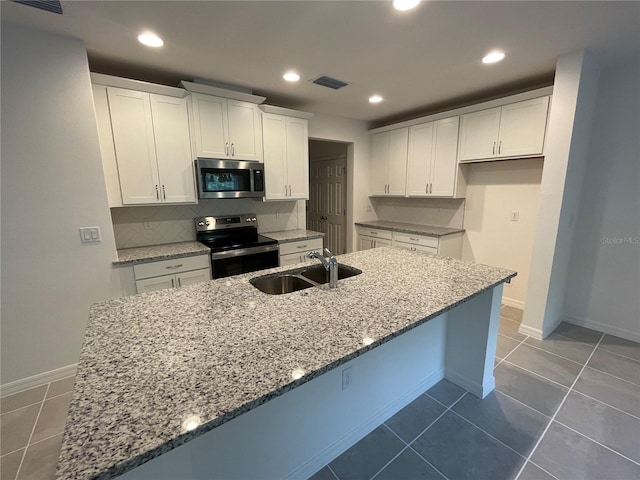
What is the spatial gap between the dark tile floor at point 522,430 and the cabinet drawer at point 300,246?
6.45ft

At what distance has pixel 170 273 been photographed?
8.34 ft

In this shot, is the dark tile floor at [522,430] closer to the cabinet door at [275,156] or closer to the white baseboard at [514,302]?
the white baseboard at [514,302]

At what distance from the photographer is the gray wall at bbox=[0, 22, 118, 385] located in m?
1.90

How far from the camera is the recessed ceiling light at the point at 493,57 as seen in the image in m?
2.19

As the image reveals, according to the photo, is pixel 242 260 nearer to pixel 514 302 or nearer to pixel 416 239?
pixel 416 239

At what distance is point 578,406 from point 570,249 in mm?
1661

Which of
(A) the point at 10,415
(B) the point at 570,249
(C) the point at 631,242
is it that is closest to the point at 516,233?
(B) the point at 570,249

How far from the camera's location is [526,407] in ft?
6.21

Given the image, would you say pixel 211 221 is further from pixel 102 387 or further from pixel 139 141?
pixel 102 387

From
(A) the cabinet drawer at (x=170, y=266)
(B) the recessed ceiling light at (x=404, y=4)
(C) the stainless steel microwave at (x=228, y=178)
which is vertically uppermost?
(B) the recessed ceiling light at (x=404, y=4)

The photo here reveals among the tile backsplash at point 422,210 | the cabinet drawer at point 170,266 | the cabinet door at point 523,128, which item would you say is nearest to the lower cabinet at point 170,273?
the cabinet drawer at point 170,266

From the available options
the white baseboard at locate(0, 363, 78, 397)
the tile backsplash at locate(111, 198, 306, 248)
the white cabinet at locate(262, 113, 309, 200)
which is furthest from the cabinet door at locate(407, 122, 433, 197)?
the white baseboard at locate(0, 363, 78, 397)

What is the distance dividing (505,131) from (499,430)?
279 cm

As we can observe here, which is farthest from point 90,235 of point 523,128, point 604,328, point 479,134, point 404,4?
point 604,328
